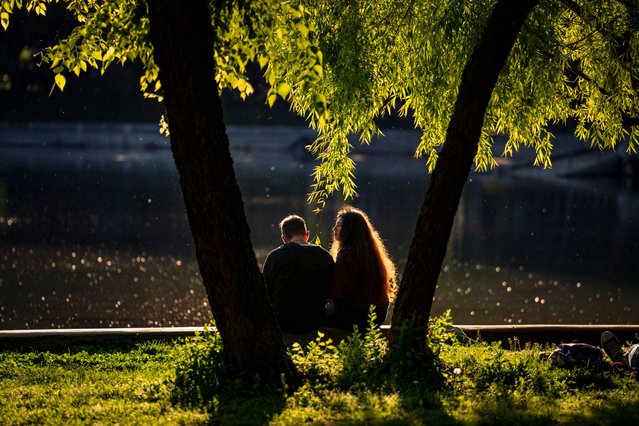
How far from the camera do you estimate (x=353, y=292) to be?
7965 mm

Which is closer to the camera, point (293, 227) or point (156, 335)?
point (293, 227)

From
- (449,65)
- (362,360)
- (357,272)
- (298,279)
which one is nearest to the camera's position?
(362,360)

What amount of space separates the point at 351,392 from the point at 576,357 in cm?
199

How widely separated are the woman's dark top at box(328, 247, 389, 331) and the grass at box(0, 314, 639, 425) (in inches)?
26.9

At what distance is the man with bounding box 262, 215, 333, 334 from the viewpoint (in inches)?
305

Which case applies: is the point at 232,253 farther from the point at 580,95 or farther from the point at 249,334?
the point at 580,95

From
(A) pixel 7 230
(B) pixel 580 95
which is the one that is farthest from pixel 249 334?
(A) pixel 7 230

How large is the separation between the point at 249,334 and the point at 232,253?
1.69 feet

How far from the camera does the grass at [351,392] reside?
562 centimetres

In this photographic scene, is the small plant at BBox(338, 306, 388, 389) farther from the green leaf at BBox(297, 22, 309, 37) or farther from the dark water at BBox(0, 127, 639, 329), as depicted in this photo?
the dark water at BBox(0, 127, 639, 329)

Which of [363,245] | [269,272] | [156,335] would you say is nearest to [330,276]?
[363,245]

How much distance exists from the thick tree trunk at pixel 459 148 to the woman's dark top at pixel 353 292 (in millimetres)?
937

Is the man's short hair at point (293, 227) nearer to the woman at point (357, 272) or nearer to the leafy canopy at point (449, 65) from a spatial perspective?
the woman at point (357, 272)

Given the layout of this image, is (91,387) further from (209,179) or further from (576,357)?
(576,357)
